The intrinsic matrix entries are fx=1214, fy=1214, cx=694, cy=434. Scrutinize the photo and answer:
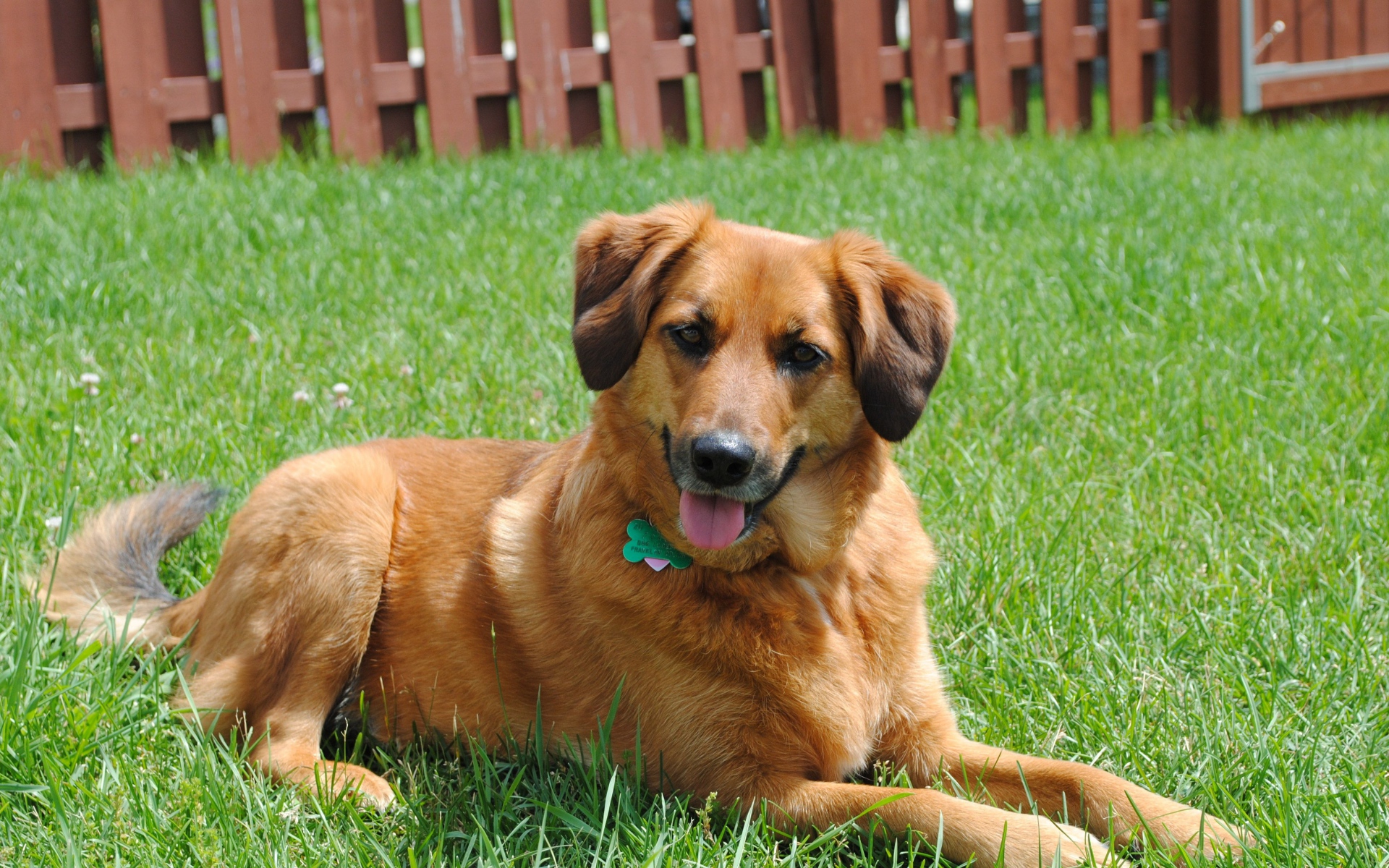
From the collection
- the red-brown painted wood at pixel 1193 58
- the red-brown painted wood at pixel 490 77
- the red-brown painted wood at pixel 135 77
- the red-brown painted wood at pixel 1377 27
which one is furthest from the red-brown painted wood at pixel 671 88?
the red-brown painted wood at pixel 1377 27

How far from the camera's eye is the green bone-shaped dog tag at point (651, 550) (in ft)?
8.95

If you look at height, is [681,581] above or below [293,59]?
below

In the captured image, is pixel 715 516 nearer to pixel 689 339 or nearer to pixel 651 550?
pixel 651 550

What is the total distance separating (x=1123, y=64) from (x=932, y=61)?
5.53ft

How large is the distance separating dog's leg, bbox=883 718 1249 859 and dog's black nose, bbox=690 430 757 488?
2.50 ft

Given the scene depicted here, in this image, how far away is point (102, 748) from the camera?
2.68 m

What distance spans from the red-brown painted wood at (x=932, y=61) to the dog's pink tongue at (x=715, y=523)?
23.6 feet

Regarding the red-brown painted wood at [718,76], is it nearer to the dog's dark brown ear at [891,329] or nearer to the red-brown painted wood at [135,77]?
the red-brown painted wood at [135,77]

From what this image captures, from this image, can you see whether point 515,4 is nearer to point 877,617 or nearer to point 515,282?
point 515,282

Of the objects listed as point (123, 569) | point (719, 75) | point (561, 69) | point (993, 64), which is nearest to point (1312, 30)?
point (993, 64)

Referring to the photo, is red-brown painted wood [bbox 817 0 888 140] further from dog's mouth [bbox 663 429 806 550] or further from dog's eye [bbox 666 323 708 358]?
dog's mouth [bbox 663 429 806 550]

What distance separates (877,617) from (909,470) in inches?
55.6

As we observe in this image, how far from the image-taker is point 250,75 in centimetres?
747

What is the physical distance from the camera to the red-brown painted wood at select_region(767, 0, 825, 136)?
28.7ft
